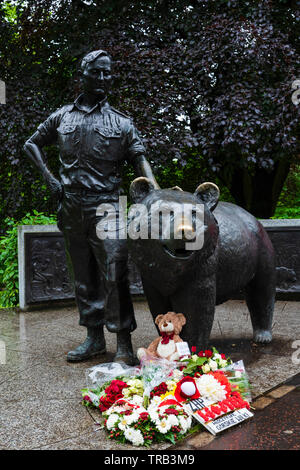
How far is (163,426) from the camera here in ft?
8.29

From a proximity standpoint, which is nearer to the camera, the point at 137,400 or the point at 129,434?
the point at 129,434

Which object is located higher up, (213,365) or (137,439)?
(213,365)

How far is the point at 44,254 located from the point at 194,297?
14.1 ft

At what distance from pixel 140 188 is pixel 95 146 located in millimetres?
730

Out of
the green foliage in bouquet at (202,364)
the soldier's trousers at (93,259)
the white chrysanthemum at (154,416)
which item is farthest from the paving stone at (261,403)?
the soldier's trousers at (93,259)

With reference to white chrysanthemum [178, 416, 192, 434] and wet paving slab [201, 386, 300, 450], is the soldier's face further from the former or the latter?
wet paving slab [201, 386, 300, 450]

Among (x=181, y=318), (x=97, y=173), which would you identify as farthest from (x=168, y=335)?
(x=97, y=173)

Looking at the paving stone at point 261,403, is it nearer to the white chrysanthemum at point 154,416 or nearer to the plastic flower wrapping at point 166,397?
the plastic flower wrapping at point 166,397

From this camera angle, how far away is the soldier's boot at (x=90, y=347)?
4.09 meters

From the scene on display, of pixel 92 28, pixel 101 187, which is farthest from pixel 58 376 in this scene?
pixel 92 28

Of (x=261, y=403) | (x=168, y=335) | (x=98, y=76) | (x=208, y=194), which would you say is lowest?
(x=261, y=403)

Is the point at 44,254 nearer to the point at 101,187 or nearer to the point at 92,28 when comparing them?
the point at 101,187

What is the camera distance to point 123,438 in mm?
2537

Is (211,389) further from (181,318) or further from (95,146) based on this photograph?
(95,146)
